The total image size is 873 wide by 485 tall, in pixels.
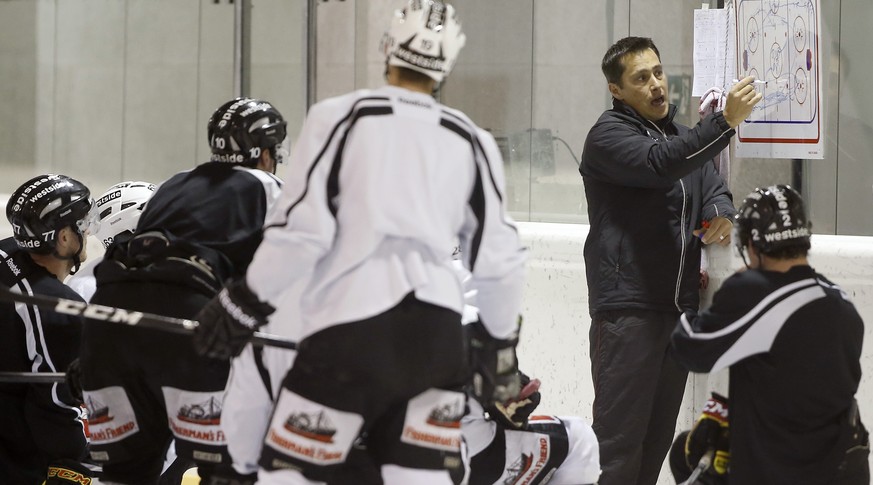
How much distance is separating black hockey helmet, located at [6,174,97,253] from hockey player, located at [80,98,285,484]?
52cm

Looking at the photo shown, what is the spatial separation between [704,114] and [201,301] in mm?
1976

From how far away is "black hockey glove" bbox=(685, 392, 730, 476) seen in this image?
3201 millimetres

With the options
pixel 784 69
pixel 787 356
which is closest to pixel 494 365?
pixel 787 356

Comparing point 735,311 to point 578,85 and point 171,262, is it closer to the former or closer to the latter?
point 171,262

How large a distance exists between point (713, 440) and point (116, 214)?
7.14 ft

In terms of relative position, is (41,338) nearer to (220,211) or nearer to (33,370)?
(33,370)

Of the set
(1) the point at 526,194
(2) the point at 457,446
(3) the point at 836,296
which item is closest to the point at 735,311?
(3) the point at 836,296

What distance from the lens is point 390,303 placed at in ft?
8.47

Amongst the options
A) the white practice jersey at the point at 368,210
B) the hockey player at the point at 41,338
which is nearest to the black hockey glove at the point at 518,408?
the white practice jersey at the point at 368,210

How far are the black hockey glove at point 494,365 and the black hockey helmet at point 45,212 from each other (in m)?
1.59

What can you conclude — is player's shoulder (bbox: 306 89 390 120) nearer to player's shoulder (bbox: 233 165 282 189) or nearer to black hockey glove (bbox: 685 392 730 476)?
player's shoulder (bbox: 233 165 282 189)

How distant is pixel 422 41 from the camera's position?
107 inches

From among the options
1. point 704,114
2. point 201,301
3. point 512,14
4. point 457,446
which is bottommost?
point 457,446

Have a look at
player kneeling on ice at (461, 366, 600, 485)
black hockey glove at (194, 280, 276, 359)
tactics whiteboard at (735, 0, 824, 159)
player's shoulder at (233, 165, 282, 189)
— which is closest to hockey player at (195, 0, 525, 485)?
black hockey glove at (194, 280, 276, 359)
